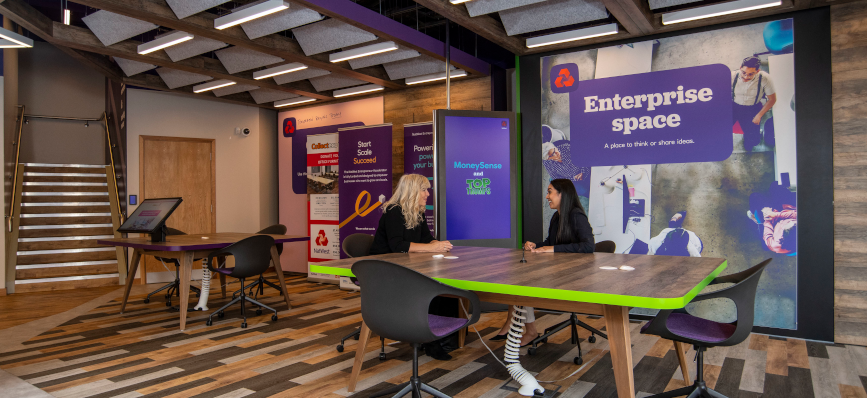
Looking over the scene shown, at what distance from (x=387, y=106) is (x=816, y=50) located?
17.1ft

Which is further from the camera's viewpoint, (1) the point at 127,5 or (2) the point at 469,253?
(1) the point at 127,5

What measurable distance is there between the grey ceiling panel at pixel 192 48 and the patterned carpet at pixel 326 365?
3029 millimetres

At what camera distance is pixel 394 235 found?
3.99 metres

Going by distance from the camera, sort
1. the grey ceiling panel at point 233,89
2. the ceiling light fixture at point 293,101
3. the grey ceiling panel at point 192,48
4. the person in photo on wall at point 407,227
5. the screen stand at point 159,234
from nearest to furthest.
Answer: the person in photo on wall at point 407,227
the screen stand at point 159,234
the grey ceiling panel at point 192,48
the grey ceiling panel at point 233,89
the ceiling light fixture at point 293,101

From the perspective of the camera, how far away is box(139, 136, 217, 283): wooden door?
27.1 feet

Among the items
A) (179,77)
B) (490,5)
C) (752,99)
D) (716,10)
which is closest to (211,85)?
(179,77)

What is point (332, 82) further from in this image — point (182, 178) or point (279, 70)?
point (182, 178)

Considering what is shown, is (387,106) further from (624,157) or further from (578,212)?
(578,212)

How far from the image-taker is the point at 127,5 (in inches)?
175

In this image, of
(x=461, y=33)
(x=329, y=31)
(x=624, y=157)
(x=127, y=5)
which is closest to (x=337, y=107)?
(x=461, y=33)

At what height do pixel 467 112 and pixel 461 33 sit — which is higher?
pixel 461 33

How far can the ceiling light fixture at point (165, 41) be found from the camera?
5340mm

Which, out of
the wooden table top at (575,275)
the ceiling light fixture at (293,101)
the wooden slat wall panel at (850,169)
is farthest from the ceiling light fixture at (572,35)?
the ceiling light fixture at (293,101)

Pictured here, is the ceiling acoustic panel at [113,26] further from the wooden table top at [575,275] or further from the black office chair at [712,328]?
the black office chair at [712,328]
